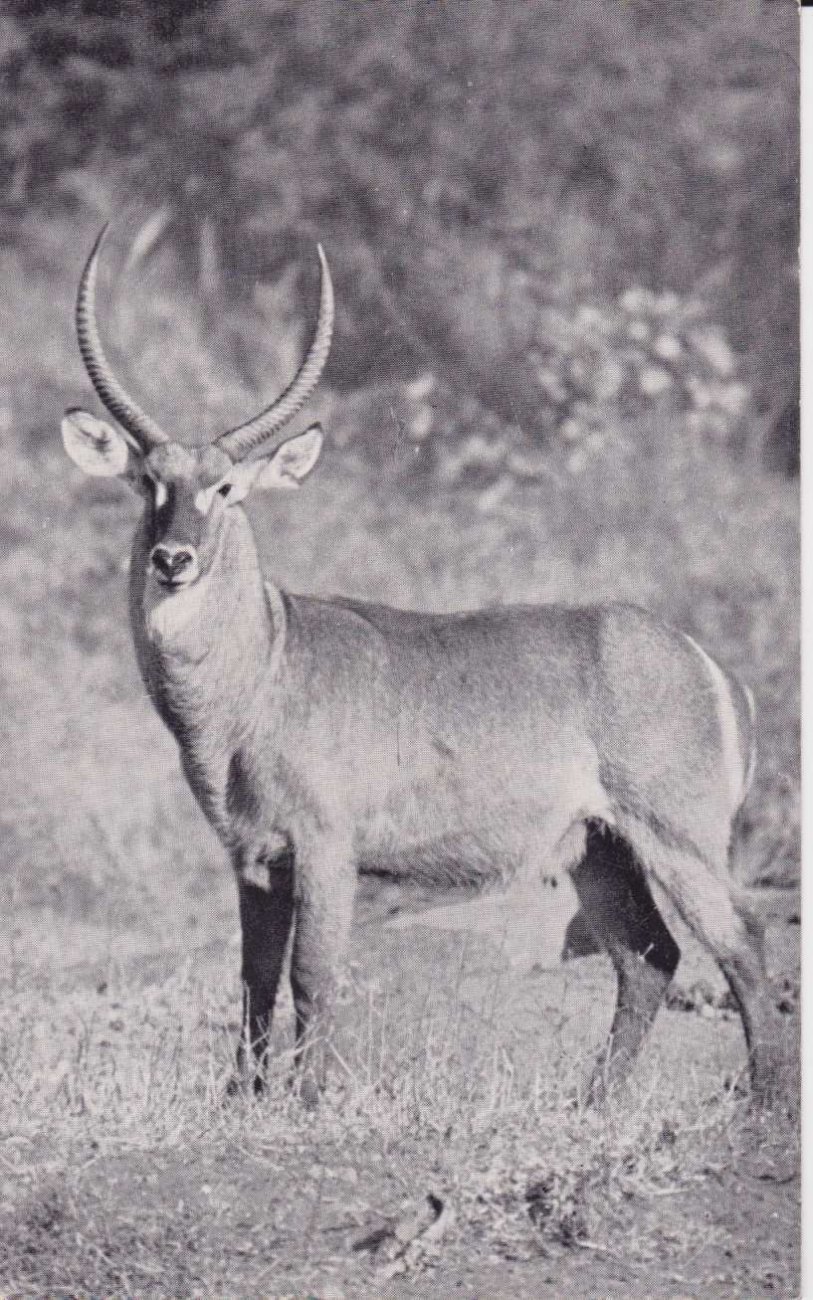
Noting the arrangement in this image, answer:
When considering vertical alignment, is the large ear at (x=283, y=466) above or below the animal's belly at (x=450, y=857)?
above

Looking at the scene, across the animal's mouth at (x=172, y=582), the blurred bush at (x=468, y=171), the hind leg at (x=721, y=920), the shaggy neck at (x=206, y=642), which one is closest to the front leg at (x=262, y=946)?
the shaggy neck at (x=206, y=642)

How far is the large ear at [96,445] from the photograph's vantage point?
6395 millimetres

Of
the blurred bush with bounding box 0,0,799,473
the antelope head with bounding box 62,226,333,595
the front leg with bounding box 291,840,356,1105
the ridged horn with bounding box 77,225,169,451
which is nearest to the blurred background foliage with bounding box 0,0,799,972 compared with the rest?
the blurred bush with bounding box 0,0,799,473

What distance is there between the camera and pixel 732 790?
22.2 ft

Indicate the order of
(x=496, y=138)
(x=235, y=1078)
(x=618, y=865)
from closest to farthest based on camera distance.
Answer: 1. (x=235, y=1078)
2. (x=618, y=865)
3. (x=496, y=138)

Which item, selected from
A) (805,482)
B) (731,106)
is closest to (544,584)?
(805,482)

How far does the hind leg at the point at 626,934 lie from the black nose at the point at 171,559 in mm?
1528

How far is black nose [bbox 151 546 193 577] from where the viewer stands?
6.09 metres

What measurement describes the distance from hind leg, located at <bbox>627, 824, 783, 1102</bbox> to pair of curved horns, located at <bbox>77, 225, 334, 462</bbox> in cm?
161

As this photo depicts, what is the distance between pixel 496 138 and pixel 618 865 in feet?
7.97

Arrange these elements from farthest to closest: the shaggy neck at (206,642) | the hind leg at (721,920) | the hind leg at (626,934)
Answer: the hind leg at (626,934) < the hind leg at (721,920) < the shaggy neck at (206,642)

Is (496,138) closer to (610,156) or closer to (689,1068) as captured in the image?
(610,156)

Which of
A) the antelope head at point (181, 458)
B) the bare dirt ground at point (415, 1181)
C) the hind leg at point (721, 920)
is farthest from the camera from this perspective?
the hind leg at point (721, 920)

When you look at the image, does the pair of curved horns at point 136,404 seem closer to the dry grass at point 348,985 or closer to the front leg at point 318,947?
the dry grass at point 348,985
